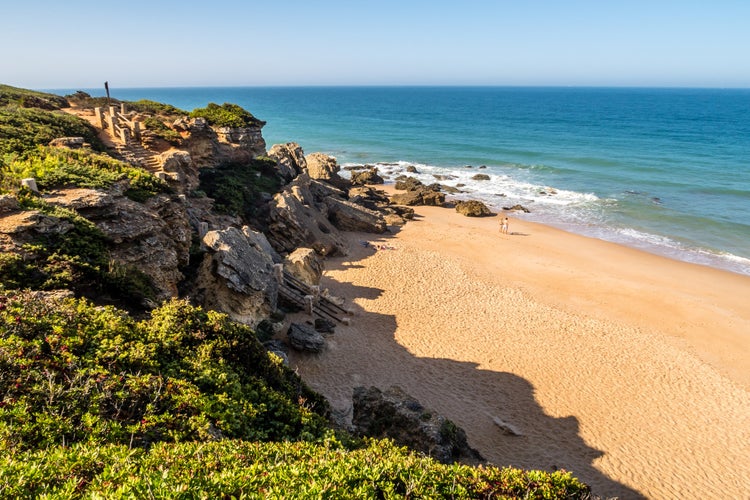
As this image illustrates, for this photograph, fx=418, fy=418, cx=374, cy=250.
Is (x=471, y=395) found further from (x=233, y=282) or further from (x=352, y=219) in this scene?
(x=352, y=219)

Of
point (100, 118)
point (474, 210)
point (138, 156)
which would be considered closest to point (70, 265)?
point (138, 156)

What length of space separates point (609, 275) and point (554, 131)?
2839 inches

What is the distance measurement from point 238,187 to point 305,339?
15014mm

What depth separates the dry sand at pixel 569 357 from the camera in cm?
1323

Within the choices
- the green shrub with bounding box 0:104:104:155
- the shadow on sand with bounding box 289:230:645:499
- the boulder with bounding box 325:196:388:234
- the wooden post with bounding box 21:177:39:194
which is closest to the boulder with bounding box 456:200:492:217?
the boulder with bounding box 325:196:388:234

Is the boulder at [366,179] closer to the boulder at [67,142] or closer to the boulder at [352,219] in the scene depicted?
the boulder at [352,219]

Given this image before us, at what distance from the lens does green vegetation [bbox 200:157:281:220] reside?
85.1ft

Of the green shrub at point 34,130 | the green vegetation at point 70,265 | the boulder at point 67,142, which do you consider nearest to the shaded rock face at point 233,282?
the green vegetation at point 70,265

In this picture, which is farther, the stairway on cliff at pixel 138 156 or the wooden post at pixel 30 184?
the stairway on cliff at pixel 138 156

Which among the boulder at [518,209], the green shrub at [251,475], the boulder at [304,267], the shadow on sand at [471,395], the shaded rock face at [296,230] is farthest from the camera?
the boulder at [518,209]

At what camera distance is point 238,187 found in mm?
27938

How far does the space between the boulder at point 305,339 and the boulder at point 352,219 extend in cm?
1635

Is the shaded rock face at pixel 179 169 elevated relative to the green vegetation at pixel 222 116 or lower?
lower

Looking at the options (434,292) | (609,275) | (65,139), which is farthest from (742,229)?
(65,139)
